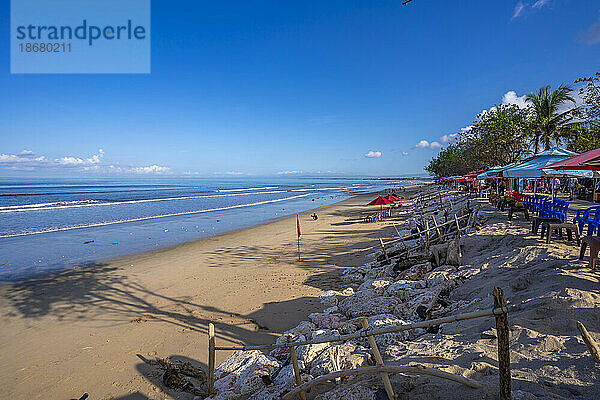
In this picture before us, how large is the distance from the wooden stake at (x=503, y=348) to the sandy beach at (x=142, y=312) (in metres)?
4.58

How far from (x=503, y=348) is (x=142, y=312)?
837cm

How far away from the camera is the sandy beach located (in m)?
5.55

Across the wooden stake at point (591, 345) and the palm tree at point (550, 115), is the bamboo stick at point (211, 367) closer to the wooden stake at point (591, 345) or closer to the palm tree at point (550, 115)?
the wooden stake at point (591, 345)

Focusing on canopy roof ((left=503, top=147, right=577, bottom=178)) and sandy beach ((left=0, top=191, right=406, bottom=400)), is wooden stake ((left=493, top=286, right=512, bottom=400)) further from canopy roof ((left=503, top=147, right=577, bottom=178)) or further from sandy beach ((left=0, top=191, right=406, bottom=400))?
canopy roof ((left=503, top=147, right=577, bottom=178))

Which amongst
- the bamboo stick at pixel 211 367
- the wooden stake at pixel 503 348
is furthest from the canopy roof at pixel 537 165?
the bamboo stick at pixel 211 367

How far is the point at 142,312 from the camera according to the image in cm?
826

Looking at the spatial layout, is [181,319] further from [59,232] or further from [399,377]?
[59,232]

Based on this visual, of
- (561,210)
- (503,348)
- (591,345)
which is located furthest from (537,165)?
(503,348)

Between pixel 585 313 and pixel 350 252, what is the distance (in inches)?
379

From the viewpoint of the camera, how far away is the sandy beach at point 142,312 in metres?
5.55

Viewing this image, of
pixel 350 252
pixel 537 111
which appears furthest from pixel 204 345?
pixel 537 111

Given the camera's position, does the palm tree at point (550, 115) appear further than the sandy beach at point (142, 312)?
Yes

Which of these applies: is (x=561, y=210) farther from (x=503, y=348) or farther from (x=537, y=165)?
(x=503, y=348)

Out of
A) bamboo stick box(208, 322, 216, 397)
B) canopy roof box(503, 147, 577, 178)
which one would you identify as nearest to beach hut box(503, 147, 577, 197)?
canopy roof box(503, 147, 577, 178)
